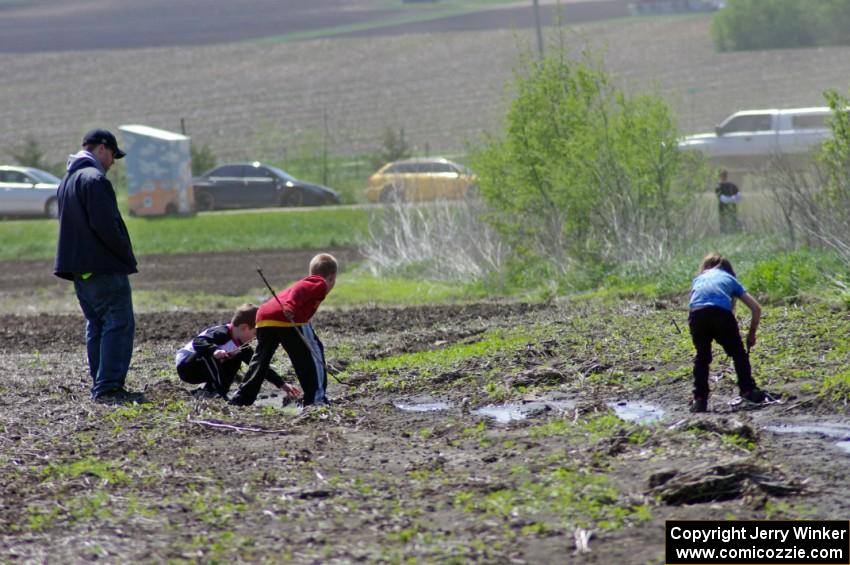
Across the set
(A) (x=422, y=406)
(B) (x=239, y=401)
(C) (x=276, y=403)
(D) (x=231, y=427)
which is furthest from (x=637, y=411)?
(C) (x=276, y=403)

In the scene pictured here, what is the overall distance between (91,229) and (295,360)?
1.96 m

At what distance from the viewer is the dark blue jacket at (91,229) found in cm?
1059

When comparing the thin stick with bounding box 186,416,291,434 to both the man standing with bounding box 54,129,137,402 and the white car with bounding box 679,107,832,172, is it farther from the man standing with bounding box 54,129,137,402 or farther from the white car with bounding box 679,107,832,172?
the white car with bounding box 679,107,832,172

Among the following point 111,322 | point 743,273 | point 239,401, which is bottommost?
point 743,273

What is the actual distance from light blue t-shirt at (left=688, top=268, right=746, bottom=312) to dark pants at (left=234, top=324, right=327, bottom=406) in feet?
9.51

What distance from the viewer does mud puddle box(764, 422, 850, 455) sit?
8.34 metres

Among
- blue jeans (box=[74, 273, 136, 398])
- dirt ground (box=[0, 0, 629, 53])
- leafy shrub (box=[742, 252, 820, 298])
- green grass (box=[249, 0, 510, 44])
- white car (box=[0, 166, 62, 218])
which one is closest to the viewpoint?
blue jeans (box=[74, 273, 136, 398])

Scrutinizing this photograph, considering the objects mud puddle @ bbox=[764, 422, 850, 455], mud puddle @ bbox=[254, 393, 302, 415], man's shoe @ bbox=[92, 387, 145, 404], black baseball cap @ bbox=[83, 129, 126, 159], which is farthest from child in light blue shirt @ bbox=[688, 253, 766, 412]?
black baseball cap @ bbox=[83, 129, 126, 159]

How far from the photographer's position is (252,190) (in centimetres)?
4053

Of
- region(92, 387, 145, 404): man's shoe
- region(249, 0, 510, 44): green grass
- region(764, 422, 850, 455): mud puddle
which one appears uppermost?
region(249, 0, 510, 44): green grass

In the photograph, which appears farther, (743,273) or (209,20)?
(209,20)

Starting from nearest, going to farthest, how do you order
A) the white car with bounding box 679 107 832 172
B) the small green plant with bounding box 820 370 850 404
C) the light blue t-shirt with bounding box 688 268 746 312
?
1. the small green plant with bounding box 820 370 850 404
2. the light blue t-shirt with bounding box 688 268 746 312
3. the white car with bounding box 679 107 832 172

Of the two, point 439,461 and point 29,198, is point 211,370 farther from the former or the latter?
point 29,198

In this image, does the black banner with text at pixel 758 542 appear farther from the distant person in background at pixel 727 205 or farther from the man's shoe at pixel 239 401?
the distant person in background at pixel 727 205
